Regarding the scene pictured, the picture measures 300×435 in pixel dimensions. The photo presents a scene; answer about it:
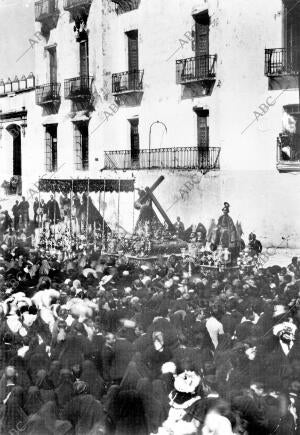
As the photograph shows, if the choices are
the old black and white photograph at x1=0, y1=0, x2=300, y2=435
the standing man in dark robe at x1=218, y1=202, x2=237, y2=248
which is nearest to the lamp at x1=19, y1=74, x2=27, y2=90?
the old black and white photograph at x1=0, y1=0, x2=300, y2=435

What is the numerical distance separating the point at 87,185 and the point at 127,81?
5030mm

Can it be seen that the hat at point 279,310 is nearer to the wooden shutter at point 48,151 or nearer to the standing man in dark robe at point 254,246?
the standing man in dark robe at point 254,246

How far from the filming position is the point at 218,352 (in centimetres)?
981

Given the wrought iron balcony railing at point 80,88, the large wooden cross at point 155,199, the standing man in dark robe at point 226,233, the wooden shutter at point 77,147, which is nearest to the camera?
the standing man in dark robe at point 226,233

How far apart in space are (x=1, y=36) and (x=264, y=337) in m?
13.2

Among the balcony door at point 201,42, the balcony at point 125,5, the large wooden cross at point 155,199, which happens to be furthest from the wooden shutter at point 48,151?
the balcony door at point 201,42

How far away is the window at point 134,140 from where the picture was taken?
87.4 feet

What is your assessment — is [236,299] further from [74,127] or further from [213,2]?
[74,127]

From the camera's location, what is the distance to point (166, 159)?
24.9 metres

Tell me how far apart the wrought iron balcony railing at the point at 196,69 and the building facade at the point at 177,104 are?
4 cm

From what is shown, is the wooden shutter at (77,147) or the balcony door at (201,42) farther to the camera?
the wooden shutter at (77,147)

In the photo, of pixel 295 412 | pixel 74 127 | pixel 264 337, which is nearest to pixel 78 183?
pixel 74 127

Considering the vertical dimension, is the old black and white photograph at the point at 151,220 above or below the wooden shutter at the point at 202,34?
below

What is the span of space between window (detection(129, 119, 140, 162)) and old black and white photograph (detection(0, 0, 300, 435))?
52mm
